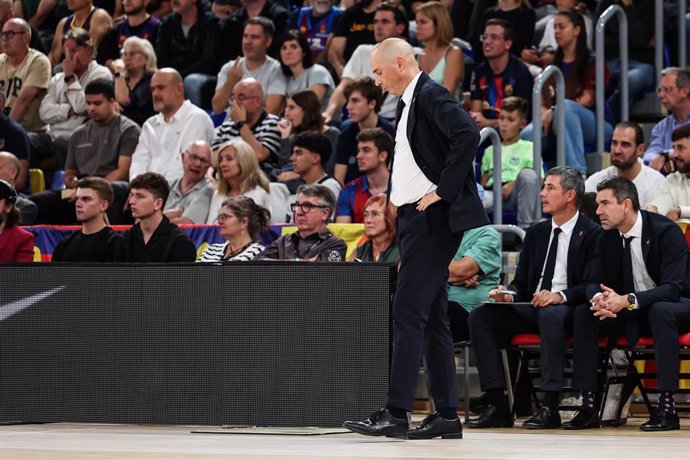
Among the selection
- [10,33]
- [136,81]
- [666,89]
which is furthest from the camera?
[10,33]

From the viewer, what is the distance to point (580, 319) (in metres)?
7.45

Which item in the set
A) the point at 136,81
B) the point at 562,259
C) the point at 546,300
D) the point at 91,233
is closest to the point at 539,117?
the point at 562,259

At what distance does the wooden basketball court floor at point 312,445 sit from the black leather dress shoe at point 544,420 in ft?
0.67

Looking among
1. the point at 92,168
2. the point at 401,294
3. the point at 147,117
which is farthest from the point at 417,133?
the point at 147,117

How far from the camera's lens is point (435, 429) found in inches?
242

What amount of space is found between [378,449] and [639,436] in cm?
168

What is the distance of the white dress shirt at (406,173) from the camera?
6.08 meters

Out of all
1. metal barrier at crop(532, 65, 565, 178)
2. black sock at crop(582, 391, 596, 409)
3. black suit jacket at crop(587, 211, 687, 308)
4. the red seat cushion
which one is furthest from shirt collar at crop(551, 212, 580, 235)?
metal barrier at crop(532, 65, 565, 178)

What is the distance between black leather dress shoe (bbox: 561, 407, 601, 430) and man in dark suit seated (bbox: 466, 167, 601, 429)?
100 mm

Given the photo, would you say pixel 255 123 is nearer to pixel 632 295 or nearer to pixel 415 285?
pixel 632 295

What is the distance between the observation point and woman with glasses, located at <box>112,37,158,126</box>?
1270 cm

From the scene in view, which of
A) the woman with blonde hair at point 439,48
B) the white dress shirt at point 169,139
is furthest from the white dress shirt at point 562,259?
the white dress shirt at point 169,139

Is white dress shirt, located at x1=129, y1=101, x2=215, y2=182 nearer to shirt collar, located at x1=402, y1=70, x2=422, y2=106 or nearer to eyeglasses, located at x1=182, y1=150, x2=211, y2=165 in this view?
eyeglasses, located at x1=182, y1=150, x2=211, y2=165

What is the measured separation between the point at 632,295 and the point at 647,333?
292 mm
